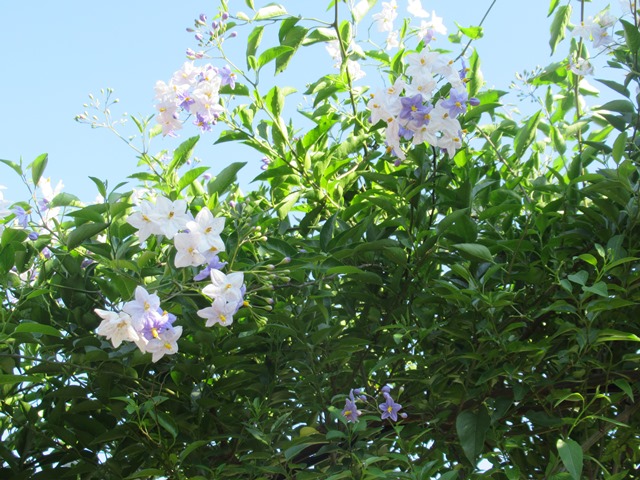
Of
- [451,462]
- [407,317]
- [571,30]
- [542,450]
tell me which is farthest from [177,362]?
[571,30]

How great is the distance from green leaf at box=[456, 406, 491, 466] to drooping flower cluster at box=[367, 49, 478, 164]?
19.1 inches

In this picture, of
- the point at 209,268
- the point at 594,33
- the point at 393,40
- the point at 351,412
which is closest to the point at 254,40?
the point at 393,40

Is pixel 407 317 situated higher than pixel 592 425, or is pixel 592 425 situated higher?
pixel 407 317

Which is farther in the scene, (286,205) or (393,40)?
(393,40)

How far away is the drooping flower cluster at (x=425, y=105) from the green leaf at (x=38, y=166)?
69cm

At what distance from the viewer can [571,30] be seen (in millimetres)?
1901

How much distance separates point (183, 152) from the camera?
1.71 metres

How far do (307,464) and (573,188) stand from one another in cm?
78

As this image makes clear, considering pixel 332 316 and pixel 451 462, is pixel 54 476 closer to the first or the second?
pixel 332 316

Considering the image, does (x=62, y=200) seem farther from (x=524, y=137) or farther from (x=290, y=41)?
(x=524, y=137)

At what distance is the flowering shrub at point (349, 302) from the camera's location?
4.55 ft

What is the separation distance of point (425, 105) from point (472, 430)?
1.96 ft

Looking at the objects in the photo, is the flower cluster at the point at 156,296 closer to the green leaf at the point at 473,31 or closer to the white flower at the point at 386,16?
the green leaf at the point at 473,31

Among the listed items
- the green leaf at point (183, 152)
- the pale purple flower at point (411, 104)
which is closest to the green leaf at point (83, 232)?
the green leaf at point (183, 152)
